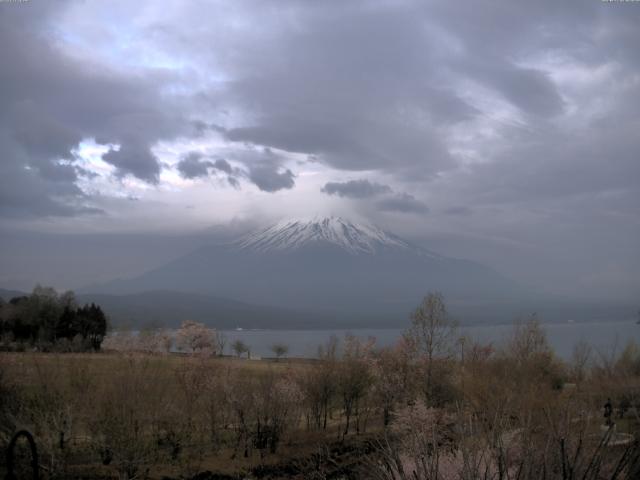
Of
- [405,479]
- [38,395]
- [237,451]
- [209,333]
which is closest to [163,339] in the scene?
[209,333]

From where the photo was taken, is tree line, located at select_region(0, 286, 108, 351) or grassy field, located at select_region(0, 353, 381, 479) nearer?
grassy field, located at select_region(0, 353, 381, 479)

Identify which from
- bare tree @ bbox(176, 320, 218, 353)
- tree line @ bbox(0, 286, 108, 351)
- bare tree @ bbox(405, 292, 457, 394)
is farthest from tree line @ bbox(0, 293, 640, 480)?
tree line @ bbox(0, 286, 108, 351)

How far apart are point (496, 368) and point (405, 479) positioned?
28112mm

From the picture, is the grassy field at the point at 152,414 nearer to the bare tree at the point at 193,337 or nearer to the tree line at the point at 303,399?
the tree line at the point at 303,399

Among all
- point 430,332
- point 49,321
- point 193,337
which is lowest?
point 193,337

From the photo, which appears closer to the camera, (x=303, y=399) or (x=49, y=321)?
(x=303, y=399)

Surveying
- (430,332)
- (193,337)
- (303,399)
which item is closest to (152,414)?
(303,399)

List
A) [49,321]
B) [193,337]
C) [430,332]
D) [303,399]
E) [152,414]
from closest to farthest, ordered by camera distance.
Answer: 1. [152,414]
2. [303,399]
3. [430,332]
4. [193,337]
5. [49,321]

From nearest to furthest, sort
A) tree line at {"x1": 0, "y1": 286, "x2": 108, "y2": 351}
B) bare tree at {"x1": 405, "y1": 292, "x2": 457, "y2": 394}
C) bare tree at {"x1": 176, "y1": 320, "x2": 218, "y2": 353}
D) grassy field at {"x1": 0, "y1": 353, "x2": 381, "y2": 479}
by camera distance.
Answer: grassy field at {"x1": 0, "y1": 353, "x2": 381, "y2": 479}
bare tree at {"x1": 405, "y1": 292, "x2": 457, "y2": 394}
bare tree at {"x1": 176, "y1": 320, "x2": 218, "y2": 353}
tree line at {"x1": 0, "y1": 286, "x2": 108, "y2": 351}

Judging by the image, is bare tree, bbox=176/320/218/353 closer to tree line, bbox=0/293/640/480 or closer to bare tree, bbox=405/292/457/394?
tree line, bbox=0/293/640/480

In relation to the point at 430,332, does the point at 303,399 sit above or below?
below

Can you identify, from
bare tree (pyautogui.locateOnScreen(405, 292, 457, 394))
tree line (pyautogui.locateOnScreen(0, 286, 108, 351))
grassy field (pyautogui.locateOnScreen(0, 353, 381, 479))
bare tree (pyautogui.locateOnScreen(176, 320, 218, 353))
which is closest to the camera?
grassy field (pyautogui.locateOnScreen(0, 353, 381, 479))

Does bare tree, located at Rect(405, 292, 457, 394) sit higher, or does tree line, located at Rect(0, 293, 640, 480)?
Answer: bare tree, located at Rect(405, 292, 457, 394)

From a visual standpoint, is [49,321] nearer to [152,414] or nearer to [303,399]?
[303,399]
